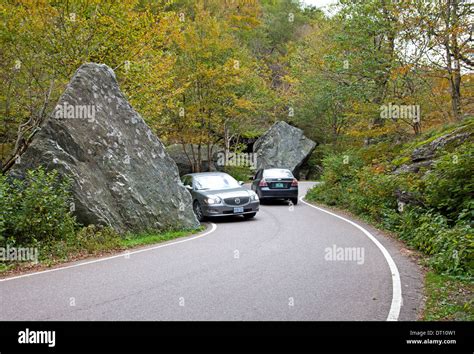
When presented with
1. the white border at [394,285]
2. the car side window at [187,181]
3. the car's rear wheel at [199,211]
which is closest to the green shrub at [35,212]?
the car's rear wheel at [199,211]

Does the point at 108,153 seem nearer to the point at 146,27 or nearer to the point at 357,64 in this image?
the point at 146,27

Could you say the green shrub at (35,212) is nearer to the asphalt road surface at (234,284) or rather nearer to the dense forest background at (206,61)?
the asphalt road surface at (234,284)

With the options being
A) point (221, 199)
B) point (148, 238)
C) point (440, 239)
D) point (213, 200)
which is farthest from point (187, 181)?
point (440, 239)

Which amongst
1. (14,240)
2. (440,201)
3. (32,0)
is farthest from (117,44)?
(440,201)

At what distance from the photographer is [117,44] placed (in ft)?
51.3

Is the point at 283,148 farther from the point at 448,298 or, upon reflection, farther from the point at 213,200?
the point at 448,298

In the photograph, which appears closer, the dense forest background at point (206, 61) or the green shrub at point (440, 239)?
the green shrub at point (440, 239)

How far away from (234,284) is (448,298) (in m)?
3.10

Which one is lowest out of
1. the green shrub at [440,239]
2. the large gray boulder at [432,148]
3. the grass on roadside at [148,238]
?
the grass on roadside at [148,238]

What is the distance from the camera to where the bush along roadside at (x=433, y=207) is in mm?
6796

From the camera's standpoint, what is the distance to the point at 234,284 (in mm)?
6285

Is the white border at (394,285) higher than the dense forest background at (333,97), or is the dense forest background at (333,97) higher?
the dense forest background at (333,97)

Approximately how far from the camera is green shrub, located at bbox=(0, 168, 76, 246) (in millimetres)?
8555

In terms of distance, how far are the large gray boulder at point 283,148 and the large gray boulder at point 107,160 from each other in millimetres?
23603
